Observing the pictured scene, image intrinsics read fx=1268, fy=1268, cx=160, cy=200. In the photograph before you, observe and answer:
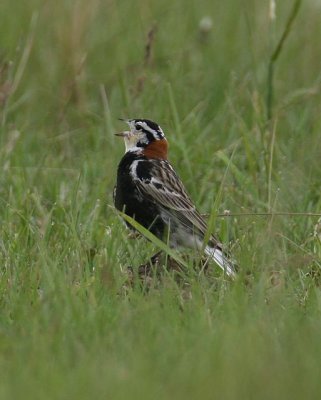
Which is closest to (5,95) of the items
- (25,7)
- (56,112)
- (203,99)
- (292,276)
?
(56,112)

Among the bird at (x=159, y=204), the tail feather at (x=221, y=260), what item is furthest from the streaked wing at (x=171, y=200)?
the tail feather at (x=221, y=260)

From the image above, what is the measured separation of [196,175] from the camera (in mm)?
7551

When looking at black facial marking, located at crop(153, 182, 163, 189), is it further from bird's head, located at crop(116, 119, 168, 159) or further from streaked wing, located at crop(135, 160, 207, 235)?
bird's head, located at crop(116, 119, 168, 159)

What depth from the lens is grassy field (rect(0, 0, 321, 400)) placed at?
164 inches

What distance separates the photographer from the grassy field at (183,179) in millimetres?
4164

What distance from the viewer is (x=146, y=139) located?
6.82 m

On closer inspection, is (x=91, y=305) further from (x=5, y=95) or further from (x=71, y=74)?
(x=71, y=74)

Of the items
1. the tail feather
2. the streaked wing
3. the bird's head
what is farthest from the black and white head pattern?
the tail feather

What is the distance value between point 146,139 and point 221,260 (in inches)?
47.6

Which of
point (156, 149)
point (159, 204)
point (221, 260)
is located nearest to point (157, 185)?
point (159, 204)

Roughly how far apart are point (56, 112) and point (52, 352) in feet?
14.8

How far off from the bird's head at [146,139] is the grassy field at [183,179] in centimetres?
35

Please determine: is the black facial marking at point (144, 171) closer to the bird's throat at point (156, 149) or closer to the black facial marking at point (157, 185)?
the black facial marking at point (157, 185)

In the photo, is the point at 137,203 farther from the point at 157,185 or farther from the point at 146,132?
the point at 146,132
